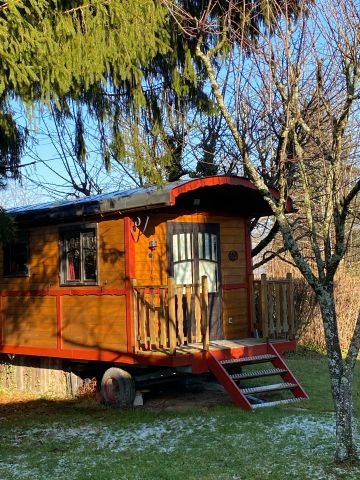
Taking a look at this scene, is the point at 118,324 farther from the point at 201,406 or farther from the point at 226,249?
the point at 226,249

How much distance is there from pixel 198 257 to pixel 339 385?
4.84 metres

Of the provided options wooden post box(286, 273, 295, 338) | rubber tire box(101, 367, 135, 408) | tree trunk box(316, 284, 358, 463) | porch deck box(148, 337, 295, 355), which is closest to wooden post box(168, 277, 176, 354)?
porch deck box(148, 337, 295, 355)

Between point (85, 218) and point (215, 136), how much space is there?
548 centimetres

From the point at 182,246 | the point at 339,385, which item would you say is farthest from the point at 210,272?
the point at 339,385

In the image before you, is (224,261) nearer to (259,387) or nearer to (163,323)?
(163,323)

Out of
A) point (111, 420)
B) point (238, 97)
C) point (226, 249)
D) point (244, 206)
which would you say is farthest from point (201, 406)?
point (238, 97)

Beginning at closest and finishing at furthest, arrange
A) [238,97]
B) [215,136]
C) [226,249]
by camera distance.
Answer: [238,97]
[226,249]
[215,136]

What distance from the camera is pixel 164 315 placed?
856cm

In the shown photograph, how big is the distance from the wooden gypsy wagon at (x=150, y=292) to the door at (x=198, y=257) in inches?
0.7

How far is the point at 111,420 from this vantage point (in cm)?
826

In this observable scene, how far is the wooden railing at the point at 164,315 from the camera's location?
8609 millimetres

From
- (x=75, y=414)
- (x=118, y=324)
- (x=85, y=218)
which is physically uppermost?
(x=85, y=218)

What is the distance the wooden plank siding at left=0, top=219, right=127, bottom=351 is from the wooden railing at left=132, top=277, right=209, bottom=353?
283 mm

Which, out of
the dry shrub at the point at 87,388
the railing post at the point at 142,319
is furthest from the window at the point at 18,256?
the railing post at the point at 142,319
